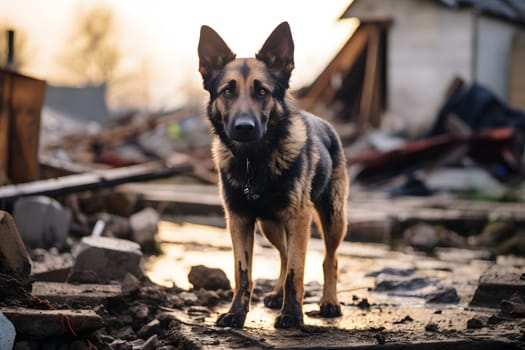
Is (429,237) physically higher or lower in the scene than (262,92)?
lower

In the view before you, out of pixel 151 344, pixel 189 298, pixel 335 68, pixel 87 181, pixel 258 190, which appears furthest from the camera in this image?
pixel 335 68

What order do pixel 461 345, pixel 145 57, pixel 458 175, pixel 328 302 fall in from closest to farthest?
pixel 461 345 < pixel 328 302 < pixel 458 175 < pixel 145 57

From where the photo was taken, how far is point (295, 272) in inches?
219

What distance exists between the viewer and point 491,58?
20.4 m

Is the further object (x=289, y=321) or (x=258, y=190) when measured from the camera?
(x=258, y=190)

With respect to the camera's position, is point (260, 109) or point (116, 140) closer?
point (260, 109)

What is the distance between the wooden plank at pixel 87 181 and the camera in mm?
8914

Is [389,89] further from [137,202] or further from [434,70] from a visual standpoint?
[137,202]

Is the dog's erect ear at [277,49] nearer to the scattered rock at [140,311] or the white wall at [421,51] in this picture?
the scattered rock at [140,311]

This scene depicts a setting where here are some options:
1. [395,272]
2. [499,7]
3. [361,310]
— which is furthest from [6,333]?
[499,7]

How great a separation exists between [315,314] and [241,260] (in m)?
0.86

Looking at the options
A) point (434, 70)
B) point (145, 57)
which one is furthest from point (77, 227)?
point (145, 57)

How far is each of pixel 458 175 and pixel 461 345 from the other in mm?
12680

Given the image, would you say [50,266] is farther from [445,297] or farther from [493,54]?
[493,54]
